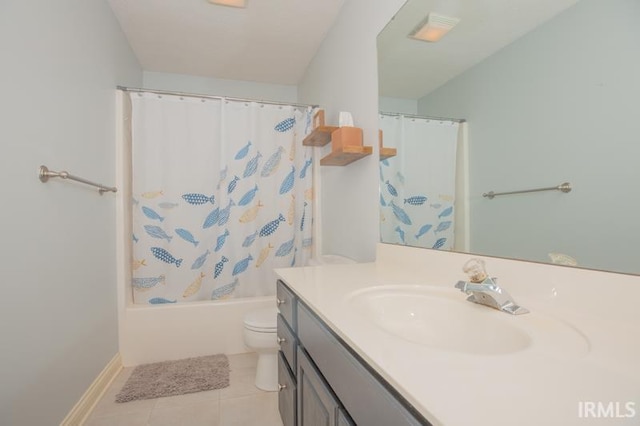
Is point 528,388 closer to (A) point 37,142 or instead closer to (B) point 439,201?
(B) point 439,201

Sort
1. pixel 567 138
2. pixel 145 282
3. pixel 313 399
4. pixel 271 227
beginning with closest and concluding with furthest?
pixel 567 138, pixel 313 399, pixel 145 282, pixel 271 227

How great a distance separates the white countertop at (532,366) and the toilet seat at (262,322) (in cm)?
89

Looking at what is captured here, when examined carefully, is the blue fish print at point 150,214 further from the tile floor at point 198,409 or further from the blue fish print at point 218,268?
the tile floor at point 198,409

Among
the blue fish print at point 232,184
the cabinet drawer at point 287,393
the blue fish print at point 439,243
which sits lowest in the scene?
the cabinet drawer at point 287,393

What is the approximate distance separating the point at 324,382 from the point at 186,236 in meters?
1.66

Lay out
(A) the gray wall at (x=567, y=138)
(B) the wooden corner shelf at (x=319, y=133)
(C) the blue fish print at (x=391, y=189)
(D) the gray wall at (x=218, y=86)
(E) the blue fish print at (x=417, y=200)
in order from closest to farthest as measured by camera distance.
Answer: (A) the gray wall at (x=567, y=138) < (E) the blue fish print at (x=417, y=200) < (C) the blue fish print at (x=391, y=189) < (B) the wooden corner shelf at (x=319, y=133) < (D) the gray wall at (x=218, y=86)

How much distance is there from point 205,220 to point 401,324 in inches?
65.5

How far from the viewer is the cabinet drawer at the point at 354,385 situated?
17.4 inches

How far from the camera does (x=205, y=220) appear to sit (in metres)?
2.10

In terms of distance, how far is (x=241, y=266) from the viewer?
2180 millimetres

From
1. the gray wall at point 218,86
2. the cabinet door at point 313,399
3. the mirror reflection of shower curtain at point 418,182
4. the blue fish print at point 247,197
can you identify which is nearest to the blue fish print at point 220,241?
the blue fish print at point 247,197

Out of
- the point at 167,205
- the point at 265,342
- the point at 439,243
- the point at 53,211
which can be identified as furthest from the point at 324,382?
the point at 167,205

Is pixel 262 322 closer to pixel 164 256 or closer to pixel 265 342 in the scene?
pixel 265 342

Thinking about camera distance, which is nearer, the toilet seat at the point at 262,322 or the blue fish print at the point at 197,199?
the toilet seat at the point at 262,322
